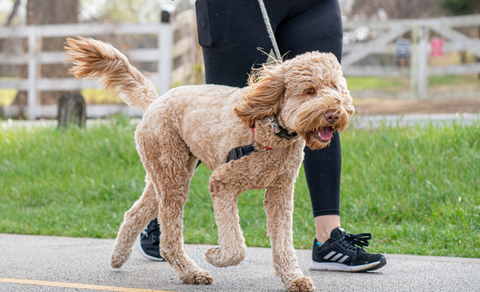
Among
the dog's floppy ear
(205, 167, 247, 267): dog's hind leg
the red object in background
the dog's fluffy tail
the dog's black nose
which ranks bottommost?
(205, 167, 247, 267): dog's hind leg

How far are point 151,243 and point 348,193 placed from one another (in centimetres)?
195

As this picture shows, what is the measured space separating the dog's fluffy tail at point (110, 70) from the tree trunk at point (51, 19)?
9.18m

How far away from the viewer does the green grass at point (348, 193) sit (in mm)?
4051

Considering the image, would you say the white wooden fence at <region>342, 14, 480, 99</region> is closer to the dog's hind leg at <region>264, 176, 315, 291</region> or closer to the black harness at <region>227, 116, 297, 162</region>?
the dog's hind leg at <region>264, 176, 315, 291</region>

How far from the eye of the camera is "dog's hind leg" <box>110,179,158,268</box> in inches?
127

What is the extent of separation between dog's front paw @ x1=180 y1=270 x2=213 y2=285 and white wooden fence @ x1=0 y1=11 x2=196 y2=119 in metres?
7.91

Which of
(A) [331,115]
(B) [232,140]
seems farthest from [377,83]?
(A) [331,115]

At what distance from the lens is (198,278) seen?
114 inches

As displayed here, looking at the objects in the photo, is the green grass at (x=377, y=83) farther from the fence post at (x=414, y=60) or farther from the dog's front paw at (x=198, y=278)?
the dog's front paw at (x=198, y=278)

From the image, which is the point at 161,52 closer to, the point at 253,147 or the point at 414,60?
the point at 414,60

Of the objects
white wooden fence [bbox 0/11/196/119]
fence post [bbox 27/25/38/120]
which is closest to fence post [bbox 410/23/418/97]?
white wooden fence [bbox 0/11/196/119]

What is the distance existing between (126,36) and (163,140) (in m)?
9.45

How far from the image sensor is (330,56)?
2494 millimetres

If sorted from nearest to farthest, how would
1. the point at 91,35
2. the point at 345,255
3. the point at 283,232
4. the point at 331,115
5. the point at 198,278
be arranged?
the point at 331,115 → the point at 283,232 → the point at 198,278 → the point at 345,255 → the point at 91,35
